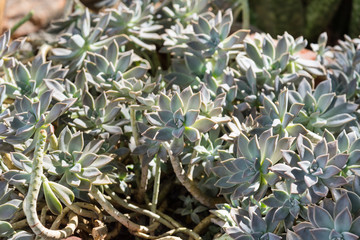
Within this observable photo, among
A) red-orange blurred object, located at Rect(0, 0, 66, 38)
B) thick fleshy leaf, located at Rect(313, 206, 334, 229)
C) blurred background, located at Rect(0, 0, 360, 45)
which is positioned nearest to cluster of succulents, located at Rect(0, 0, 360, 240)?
thick fleshy leaf, located at Rect(313, 206, 334, 229)

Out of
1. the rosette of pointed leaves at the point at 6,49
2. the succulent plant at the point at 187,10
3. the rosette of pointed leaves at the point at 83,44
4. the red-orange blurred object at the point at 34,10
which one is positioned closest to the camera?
the rosette of pointed leaves at the point at 6,49

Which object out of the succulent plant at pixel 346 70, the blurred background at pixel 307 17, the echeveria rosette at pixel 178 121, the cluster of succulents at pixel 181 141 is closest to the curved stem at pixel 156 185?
the cluster of succulents at pixel 181 141

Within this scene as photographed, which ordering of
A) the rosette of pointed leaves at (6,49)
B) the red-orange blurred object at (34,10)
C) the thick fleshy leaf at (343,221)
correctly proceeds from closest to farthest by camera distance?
the thick fleshy leaf at (343,221), the rosette of pointed leaves at (6,49), the red-orange blurred object at (34,10)

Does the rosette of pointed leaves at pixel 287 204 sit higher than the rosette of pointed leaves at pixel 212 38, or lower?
lower

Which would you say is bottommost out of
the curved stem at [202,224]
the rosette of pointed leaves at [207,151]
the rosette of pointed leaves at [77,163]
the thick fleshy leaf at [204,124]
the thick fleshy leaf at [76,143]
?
the curved stem at [202,224]

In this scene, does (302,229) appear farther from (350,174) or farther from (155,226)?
(155,226)

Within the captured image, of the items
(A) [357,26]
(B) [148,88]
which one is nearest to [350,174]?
(B) [148,88]

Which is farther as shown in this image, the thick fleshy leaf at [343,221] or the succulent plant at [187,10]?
the succulent plant at [187,10]

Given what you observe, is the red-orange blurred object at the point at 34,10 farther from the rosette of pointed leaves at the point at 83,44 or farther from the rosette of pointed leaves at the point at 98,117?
the rosette of pointed leaves at the point at 98,117
